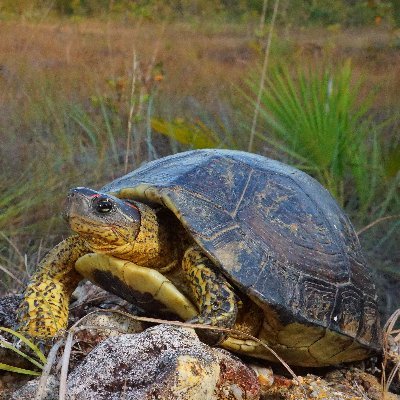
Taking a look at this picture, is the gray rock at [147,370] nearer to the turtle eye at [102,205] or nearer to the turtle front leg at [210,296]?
the turtle front leg at [210,296]

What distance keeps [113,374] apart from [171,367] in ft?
0.46

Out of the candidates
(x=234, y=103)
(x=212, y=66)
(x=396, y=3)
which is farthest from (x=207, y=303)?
(x=396, y=3)

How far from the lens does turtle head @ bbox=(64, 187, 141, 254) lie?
74.1 inches

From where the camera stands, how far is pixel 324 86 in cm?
343

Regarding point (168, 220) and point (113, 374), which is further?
point (168, 220)

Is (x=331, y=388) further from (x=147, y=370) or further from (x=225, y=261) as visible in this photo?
(x=147, y=370)

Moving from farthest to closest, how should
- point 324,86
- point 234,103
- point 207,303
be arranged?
1. point 234,103
2. point 324,86
3. point 207,303

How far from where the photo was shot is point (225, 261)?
1924 mm

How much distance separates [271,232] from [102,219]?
0.53m

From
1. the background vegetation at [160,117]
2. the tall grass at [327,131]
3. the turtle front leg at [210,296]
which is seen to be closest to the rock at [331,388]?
the turtle front leg at [210,296]

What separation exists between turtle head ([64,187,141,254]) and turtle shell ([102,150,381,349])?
133 millimetres

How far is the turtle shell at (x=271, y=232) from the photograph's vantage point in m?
1.96

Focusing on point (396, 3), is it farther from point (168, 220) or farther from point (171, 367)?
point (171, 367)

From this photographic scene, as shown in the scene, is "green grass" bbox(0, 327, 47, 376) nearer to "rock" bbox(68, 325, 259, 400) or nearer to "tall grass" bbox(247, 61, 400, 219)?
"rock" bbox(68, 325, 259, 400)
